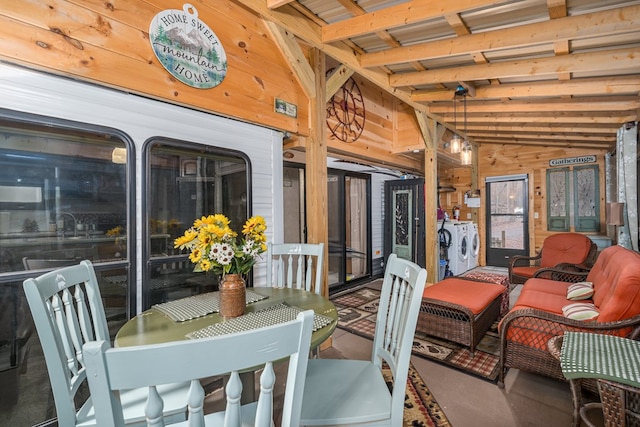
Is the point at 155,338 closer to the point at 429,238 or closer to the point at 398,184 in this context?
the point at 429,238

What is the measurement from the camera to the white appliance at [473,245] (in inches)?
251

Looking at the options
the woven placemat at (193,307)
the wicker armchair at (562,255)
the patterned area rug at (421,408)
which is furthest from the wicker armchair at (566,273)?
the woven placemat at (193,307)

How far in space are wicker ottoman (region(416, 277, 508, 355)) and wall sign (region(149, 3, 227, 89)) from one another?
2712 millimetres

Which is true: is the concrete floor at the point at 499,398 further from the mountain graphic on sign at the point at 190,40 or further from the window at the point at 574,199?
the window at the point at 574,199

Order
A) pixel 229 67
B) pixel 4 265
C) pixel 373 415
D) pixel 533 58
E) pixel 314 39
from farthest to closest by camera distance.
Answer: pixel 533 58
pixel 314 39
pixel 229 67
pixel 4 265
pixel 373 415

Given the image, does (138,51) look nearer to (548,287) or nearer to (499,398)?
(499,398)

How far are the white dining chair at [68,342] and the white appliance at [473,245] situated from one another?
6.28 m

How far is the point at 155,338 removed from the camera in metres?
1.29

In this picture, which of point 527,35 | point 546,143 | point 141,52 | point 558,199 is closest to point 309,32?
point 141,52

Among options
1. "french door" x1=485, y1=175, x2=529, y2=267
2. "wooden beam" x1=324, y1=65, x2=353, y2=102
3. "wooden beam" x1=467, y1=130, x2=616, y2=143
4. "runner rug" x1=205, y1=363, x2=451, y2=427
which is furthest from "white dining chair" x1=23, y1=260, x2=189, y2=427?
A: "french door" x1=485, y1=175, x2=529, y2=267

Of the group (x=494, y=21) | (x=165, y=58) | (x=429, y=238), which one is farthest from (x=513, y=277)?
(x=165, y=58)

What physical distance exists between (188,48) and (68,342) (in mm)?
1944

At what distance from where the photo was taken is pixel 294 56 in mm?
2768

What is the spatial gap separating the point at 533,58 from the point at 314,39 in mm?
2112
